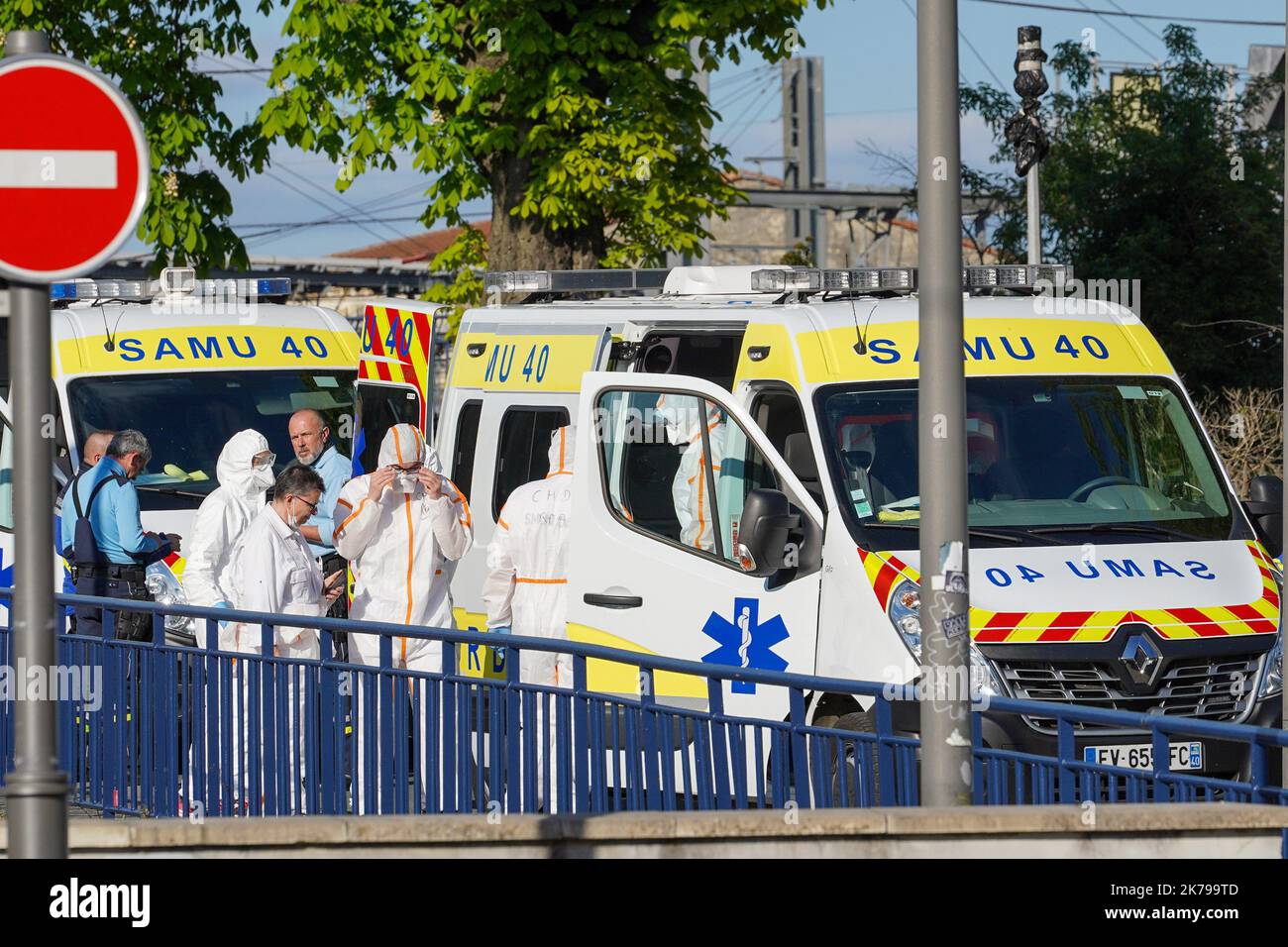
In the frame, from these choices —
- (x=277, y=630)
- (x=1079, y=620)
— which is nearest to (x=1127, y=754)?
(x=1079, y=620)

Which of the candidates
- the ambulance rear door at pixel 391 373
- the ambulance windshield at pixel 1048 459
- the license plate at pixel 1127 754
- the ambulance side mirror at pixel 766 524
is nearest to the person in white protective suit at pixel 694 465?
the ambulance windshield at pixel 1048 459

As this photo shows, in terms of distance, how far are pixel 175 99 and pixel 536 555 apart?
35.6 ft

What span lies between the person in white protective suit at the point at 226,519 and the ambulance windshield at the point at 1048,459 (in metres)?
3.02

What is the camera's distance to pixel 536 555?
10.1 meters

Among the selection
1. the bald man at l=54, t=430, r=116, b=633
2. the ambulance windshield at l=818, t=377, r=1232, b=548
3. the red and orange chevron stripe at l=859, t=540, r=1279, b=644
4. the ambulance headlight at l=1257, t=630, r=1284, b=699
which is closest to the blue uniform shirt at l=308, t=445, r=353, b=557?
the bald man at l=54, t=430, r=116, b=633

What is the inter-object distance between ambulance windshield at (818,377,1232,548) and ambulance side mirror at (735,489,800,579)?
1.22 feet

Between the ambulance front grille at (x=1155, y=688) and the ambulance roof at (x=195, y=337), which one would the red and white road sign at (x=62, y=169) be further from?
the ambulance roof at (x=195, y=337)

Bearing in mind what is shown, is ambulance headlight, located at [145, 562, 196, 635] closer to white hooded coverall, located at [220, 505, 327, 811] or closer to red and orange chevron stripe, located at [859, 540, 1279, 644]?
white hooded coverall, located at [220, 505, 327, 811]

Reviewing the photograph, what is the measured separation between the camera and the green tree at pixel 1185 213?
22641mm

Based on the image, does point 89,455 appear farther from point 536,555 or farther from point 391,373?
point 536,555

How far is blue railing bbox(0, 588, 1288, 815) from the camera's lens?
736 centimetres

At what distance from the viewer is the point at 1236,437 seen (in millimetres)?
18578
